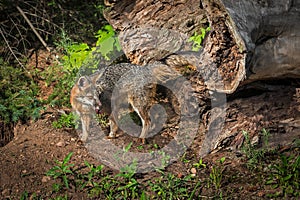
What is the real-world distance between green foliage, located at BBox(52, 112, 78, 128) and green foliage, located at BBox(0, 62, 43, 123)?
1.14ft

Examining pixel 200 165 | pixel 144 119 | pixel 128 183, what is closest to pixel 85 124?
pixel 144 119

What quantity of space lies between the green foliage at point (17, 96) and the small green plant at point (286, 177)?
3.39 meters

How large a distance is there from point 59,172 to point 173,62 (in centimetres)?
189

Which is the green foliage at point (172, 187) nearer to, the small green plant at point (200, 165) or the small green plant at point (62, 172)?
the small green plant at point (200, 165)

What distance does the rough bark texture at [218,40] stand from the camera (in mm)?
3707

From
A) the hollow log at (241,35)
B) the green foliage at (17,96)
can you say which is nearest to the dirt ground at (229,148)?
the hollow log at (241,35)

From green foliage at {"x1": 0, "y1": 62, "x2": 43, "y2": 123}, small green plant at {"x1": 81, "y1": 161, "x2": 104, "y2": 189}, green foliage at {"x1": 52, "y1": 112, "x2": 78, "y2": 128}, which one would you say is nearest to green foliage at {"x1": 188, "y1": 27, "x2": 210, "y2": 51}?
small green plant at {"x1": 81, "y1": 161, "x2": 104, "y2": 189}

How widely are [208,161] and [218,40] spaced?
1.54 metres

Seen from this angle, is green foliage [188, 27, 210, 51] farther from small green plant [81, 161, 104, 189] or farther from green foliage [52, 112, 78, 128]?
green foliage [52, 112, 78, 128]

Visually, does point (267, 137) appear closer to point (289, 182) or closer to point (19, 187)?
point (289, 182)

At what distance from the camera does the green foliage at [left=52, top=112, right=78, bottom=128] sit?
5.57 m

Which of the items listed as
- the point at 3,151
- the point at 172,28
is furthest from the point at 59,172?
the point at 172,28

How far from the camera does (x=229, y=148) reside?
4.82 m

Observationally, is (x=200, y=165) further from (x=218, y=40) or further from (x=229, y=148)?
(x=218, y=40)
